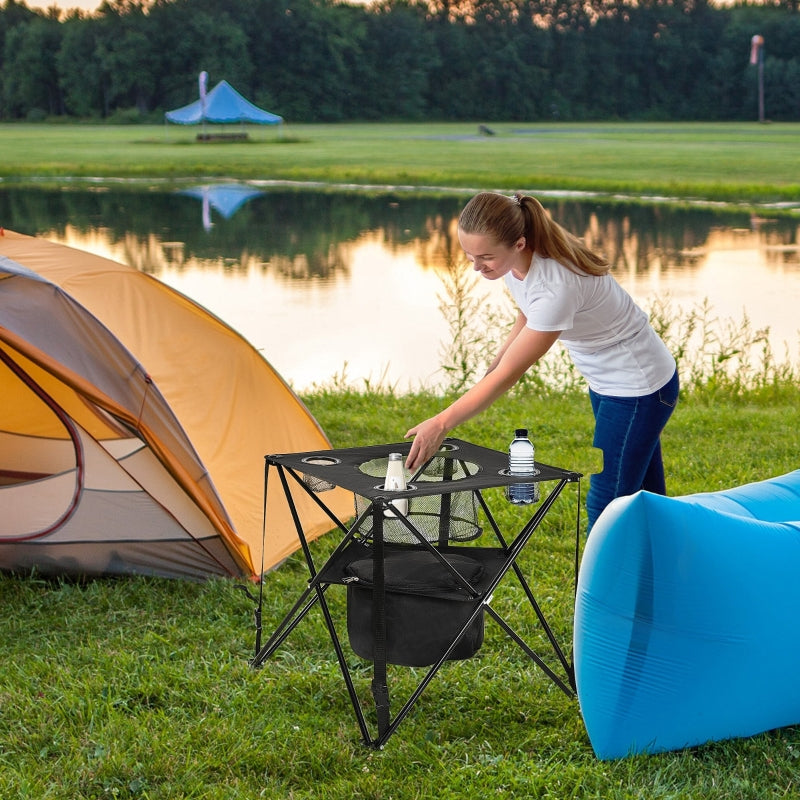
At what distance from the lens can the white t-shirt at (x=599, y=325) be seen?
2859 millimetres

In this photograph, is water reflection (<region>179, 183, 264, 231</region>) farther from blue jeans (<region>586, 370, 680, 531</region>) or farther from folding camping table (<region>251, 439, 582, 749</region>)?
blue jeans (<region>586, 370, 680, 531</region>)

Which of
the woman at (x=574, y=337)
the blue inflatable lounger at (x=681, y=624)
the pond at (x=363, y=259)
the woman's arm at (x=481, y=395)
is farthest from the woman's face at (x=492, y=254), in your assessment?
the pond at (x=363, y=259)

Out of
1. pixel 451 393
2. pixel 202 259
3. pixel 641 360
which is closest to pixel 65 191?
pixel 202 259

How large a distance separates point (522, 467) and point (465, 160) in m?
27.9

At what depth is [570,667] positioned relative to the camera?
3.17m

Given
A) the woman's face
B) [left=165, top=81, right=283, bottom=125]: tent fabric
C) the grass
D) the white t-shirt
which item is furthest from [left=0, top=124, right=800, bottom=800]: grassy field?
[left=165, top=81, right=283, bottom=125]: tent fabric

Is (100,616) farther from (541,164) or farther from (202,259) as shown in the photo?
(541,164)

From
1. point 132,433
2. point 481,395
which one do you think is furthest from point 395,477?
point 132,433

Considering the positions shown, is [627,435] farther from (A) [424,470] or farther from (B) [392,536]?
(B) [392,536]

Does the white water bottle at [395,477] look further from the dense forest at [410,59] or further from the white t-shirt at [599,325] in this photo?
the dense forest at [410,59]

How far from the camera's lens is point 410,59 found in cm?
5744

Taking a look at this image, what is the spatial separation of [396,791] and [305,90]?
56.8 m

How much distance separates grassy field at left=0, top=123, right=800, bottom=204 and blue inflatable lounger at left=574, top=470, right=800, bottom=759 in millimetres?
20252

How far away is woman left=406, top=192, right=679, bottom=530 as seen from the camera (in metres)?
2.80
